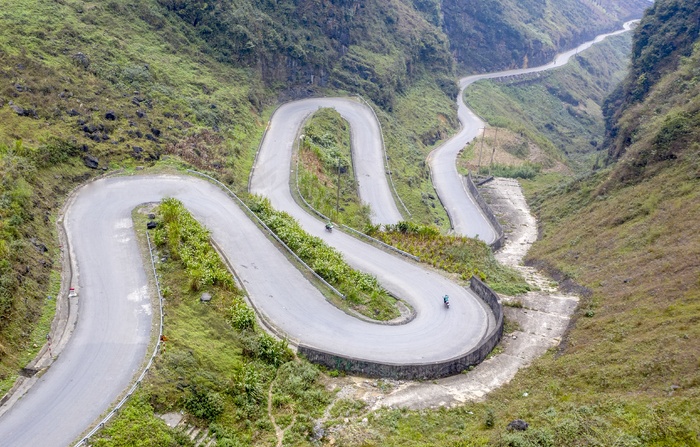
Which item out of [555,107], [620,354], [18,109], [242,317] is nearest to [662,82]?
[620,354]

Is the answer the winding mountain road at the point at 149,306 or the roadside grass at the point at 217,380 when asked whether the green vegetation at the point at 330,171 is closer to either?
the winding mountain road at the point at 149,306

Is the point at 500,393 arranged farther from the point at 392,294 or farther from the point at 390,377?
the point at 392,294

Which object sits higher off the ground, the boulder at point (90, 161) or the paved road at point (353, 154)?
the boulder at point (90, 161)

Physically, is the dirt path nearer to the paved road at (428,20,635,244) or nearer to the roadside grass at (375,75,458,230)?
the paved road at (428,20,635,244)

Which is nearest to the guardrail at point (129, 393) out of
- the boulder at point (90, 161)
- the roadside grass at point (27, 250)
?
the roadside grass at point (27, 250)

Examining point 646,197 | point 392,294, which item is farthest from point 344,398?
point 646,197

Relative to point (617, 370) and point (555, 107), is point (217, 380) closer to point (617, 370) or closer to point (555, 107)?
point (617, 370)
